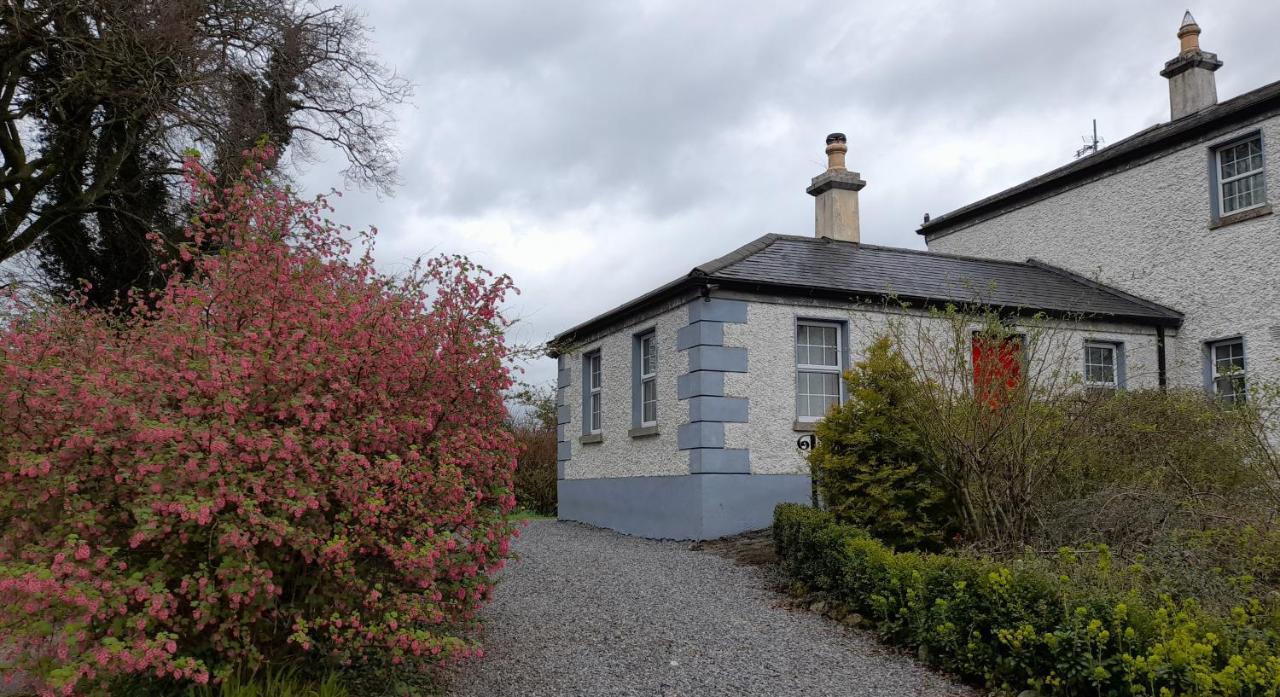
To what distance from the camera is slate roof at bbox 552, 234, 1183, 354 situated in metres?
12.1

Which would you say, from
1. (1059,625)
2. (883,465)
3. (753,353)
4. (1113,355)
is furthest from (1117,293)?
(1059,625)

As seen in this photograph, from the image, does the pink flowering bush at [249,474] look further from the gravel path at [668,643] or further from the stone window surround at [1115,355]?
the stone window surround at [1115,355]

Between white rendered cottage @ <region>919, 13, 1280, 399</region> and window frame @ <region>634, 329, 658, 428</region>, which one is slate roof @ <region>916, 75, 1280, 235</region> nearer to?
white rendered cottage @ <region>919, 13, 1280, 399</region>

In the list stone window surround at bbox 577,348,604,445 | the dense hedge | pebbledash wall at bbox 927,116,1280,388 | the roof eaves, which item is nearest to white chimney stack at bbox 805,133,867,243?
the roof eaves

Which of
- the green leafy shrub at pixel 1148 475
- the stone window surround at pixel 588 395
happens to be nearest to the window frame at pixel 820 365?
the green leafy shrub at pixel 1148 475

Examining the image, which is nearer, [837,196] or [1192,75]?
[837,196]

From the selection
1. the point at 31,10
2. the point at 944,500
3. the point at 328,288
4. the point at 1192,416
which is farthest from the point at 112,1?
the point at 1192,416

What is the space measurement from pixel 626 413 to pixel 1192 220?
32.2 feet

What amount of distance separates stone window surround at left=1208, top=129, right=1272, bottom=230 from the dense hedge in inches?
409

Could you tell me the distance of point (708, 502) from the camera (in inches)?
454

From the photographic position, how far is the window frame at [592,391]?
50.2ft

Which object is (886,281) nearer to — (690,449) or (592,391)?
(690,449)

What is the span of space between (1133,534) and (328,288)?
18.8ft

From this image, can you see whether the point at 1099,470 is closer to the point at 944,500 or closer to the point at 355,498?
the point at 944,500
